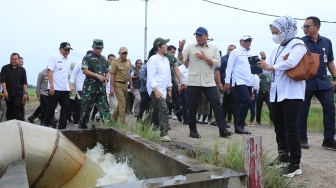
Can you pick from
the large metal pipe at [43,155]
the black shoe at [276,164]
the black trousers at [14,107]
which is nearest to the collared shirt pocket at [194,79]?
the black shoe at [276,164]

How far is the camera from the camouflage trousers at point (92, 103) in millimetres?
6828

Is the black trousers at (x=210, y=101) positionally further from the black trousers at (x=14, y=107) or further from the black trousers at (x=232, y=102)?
the black trousers at (x=14, y=107)

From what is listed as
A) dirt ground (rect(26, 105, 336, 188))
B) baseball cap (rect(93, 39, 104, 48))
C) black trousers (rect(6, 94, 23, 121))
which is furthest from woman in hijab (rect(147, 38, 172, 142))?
black trousers (rect(6, 94, 23, 121))

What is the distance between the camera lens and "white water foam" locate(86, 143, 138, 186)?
4.00 metres

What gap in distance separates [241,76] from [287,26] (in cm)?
261

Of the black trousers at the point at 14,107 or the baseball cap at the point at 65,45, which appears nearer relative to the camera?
the baseball cap at the point at 65,45

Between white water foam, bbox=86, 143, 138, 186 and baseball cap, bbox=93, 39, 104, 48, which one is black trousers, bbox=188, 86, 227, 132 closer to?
white water foam, bbox=86, 143, 138, 186

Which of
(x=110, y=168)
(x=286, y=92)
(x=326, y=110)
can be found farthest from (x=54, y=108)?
(x=326, y=110)

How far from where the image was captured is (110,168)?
4645 millimetres

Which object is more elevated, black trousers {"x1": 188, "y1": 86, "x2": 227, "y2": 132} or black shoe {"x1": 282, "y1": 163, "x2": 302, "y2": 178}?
black trousers {"x1": 188, "y1": 86, "x2": 227, "y2": 132}

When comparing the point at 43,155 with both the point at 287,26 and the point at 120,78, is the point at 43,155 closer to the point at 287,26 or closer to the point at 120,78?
the point at 287,26

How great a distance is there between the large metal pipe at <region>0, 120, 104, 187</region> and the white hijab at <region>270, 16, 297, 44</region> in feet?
8.85

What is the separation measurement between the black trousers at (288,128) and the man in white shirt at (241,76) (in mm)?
2373

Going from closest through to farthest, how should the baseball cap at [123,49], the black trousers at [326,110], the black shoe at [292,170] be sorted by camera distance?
1. the black shoe at [292,170]
2. the black trousers at [326,110]
3. the baseball cap at [123,49]
